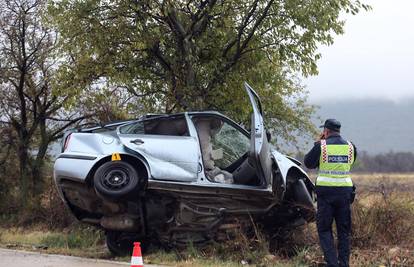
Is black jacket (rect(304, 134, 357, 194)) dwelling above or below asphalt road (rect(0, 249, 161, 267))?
above

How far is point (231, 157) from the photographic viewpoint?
917 centimetres

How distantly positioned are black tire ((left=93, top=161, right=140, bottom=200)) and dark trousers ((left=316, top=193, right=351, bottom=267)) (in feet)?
8.42

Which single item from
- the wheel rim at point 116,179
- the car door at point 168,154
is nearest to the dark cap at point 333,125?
the car door at point 168,154

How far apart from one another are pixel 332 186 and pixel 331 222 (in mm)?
469

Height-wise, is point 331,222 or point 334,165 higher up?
point 334,165

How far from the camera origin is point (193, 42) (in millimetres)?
12234

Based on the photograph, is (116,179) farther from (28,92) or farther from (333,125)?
(28,92)

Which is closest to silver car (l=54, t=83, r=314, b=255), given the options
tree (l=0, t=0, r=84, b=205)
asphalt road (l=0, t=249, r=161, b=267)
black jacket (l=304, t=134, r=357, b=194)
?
asphalt road (l=0, t=249, r=161, b=267)

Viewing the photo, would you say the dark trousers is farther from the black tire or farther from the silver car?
the black tire

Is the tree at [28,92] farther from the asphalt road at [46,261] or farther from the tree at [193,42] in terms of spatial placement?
the asphalt road at [46,261]

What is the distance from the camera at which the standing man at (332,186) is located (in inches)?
288

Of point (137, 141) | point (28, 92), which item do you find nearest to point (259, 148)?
point (137, 141)

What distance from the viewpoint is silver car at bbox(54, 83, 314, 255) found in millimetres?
8188

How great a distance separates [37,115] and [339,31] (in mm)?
13352
